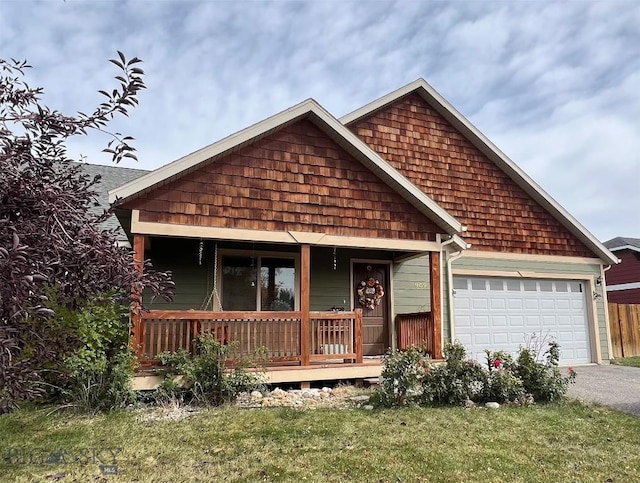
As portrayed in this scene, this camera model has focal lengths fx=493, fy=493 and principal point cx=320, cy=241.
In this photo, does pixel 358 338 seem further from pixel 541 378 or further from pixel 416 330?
pixel 541 378

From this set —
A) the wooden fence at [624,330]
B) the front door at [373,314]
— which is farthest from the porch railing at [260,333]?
the wooden fence at [624,330]

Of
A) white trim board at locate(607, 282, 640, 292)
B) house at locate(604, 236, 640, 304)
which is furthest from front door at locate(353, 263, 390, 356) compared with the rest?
white trim board at locate(607, 282, 640, 292)

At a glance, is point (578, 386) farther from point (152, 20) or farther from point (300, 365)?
point (152, 20)

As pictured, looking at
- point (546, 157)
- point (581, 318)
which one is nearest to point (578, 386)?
point (581, 318)

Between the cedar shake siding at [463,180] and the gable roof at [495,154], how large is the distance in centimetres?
14

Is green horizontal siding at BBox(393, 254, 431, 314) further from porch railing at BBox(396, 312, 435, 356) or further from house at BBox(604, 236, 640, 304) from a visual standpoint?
house at BBox(604, 236, 640, 304)

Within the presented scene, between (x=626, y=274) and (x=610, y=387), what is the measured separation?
13479 millimetres

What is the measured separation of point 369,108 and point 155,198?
20.5 ft

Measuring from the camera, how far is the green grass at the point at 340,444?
14.7 ft

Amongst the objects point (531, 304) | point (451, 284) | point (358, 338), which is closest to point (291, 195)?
point (358, 338)

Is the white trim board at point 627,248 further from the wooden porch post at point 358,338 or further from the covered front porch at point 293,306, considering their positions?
the wooden porch post at point 358,338

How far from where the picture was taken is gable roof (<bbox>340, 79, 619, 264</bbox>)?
1261 cm

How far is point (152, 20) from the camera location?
6.49 meters

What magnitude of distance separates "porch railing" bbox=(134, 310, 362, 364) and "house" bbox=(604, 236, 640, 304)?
16252 millimetres
